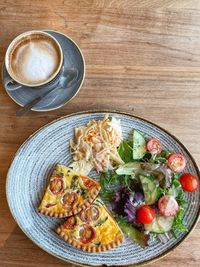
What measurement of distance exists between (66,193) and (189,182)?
0.54m

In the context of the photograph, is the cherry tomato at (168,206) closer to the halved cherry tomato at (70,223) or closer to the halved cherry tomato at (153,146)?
the halved cherry tomato at (153,146)

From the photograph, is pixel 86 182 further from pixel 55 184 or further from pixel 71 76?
pixel 71 76

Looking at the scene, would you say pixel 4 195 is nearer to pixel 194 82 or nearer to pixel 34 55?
pixel 34 55

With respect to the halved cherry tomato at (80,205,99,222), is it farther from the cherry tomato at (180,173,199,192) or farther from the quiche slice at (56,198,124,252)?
the cherry tomato at (180,173,199,192)

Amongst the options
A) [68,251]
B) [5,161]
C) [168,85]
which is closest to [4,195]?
[5,161]

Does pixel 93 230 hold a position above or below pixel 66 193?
below

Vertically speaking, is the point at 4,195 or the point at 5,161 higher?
the point at 5,161

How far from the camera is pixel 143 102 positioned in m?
2.14

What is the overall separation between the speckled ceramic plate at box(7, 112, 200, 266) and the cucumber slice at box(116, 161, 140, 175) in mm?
120

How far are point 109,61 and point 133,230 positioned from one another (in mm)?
773

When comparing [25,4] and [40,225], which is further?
[25,4]

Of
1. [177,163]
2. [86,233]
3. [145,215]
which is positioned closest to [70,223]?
[86,233]

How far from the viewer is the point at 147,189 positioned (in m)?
2.05

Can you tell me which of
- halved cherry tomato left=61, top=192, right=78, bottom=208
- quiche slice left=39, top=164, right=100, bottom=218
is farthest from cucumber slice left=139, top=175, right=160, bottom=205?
halved cherry tomato left=61, top=192, right=78, bottom=208
